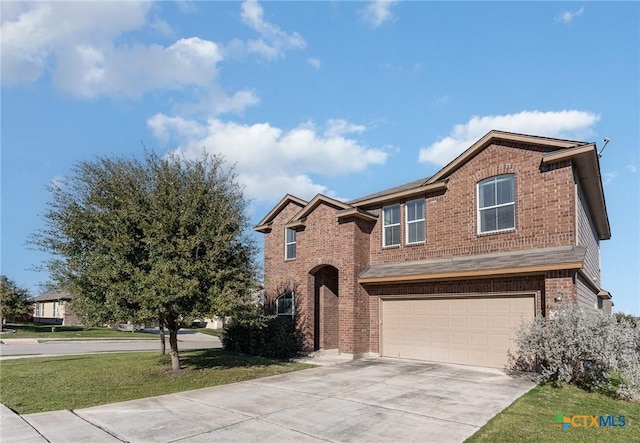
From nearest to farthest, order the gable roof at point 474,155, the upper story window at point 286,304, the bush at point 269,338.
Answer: the gable roof at point 474,155 < the bush at point 269,338 < the upper story window at point 286,304

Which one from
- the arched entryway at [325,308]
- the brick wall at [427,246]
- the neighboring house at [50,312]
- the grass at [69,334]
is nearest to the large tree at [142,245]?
the brick wall at [427,246]

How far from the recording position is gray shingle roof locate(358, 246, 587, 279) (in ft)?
38.4

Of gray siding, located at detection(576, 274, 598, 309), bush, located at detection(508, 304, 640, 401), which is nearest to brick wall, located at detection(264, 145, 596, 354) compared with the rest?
bush, located at detection(508, 304, 640, 401)

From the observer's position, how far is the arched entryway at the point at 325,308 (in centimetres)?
1792

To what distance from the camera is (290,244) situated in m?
19.2

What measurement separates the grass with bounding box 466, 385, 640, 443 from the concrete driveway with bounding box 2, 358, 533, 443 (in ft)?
0.97

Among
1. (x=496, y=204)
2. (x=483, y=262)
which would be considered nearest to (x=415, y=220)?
(x=496, y=204)

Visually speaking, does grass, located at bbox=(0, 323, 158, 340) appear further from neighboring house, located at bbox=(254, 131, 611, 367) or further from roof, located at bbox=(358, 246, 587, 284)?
roof, located at bbox=(358, 246, 587, 284)

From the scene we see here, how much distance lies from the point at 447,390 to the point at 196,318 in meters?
6.51

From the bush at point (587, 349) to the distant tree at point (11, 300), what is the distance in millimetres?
39924

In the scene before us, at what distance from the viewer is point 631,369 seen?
938cm

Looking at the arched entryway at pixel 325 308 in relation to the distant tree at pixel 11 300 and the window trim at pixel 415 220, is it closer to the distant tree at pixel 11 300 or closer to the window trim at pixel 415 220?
the window trim at pixel 415 220

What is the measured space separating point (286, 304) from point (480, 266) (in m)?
8.34

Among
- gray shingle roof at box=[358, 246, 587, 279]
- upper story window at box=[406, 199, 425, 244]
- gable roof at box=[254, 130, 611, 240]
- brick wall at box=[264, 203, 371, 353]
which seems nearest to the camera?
gray shingle roof at box=[358, 246, 587, 279]
